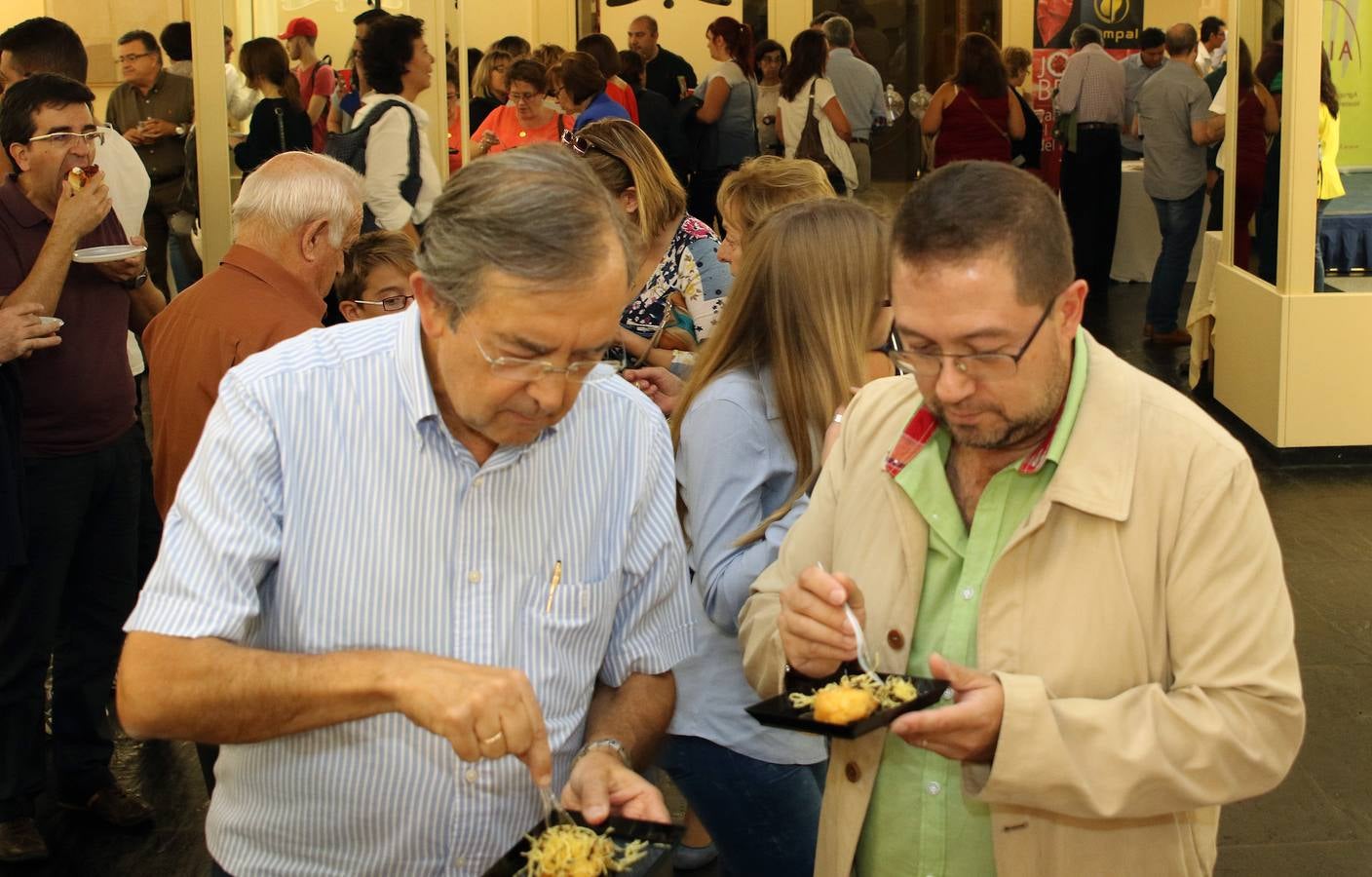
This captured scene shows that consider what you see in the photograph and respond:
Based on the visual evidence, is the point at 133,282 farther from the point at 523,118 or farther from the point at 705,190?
the point at 705,190

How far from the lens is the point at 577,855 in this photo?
1.67m

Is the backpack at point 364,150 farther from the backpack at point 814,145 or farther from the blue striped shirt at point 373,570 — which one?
the blue striped shirt at point 373,570

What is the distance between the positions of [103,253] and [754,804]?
93.0 inches

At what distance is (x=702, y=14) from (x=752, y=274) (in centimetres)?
1391

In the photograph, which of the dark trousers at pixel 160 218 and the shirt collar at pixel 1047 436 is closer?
the shirt collar at pixel 1047 436

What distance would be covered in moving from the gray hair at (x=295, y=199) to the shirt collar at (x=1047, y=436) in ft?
6.70

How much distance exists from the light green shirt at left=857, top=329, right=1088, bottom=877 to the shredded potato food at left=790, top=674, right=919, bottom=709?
11 cm

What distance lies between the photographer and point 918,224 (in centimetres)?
181

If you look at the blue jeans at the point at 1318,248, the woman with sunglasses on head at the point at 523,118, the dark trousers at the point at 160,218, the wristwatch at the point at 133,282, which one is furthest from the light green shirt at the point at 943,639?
the dark trousers at the point at 160,218

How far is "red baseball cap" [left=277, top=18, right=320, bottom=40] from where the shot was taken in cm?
764

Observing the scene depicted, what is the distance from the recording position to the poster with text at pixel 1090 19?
575 inches

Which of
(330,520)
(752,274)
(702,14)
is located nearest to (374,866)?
(330,520)

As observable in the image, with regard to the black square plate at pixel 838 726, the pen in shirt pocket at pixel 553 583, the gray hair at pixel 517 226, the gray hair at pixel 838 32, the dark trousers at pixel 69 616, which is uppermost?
the gray hair at pixel 838 32

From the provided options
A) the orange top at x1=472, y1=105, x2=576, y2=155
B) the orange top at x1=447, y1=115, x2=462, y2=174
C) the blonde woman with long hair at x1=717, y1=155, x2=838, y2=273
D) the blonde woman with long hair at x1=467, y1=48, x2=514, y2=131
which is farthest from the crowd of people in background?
the blonde woman with long hair at x1=467, y1=48, x2=514, y2=131
